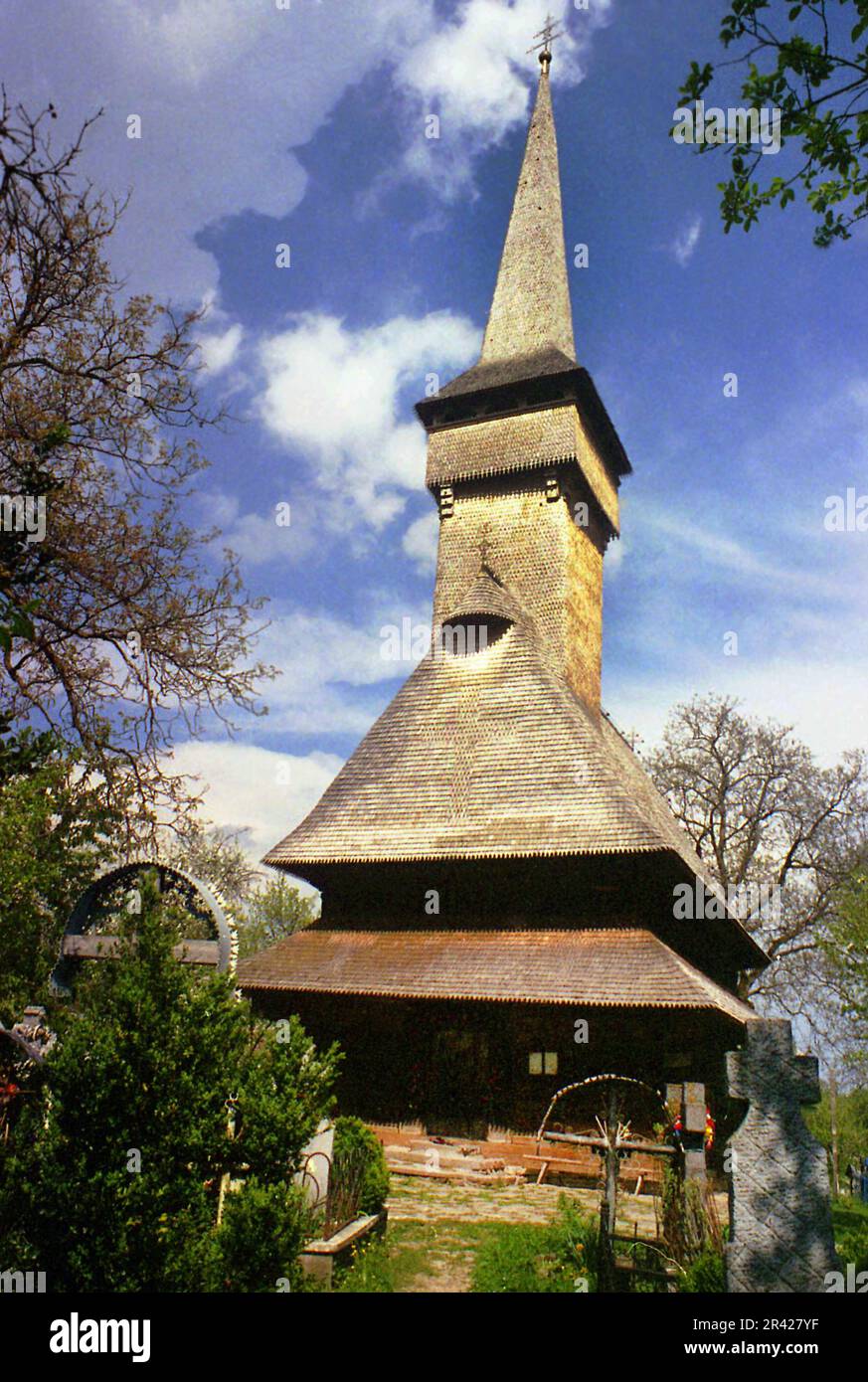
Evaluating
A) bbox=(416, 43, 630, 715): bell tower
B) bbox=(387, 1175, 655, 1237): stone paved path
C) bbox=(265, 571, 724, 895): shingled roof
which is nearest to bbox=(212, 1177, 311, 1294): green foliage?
bbox=(387, 1175, 655, 1237): stone paved path

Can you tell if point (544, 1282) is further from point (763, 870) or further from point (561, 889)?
point (763, 870)

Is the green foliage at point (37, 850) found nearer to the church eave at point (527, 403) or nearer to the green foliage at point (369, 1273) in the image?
the green foliage at point (369, 1273)

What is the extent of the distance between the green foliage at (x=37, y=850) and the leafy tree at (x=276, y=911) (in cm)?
3470

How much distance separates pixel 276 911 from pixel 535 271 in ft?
109

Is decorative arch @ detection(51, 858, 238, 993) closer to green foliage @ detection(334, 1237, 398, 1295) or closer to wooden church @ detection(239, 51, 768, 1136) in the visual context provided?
green foliage @ detection(334, 1237, 398, 1295)

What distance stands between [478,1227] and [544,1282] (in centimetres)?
209

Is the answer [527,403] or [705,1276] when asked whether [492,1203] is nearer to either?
[705,1276]

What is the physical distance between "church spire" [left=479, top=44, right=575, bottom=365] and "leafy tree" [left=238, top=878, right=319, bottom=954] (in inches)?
1207

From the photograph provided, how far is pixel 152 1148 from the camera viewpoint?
5.66 meters

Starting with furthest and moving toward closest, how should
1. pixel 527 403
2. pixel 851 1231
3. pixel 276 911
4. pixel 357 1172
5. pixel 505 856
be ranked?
1. pixel 276 911
2. pixel 527 403
3. pixel 505 856
4. pixel 851 1231
5. pixel 357 1172

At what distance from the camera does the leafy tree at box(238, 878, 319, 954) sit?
148 ft

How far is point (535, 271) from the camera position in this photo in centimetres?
2614

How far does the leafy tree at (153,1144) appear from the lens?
543 centimetres

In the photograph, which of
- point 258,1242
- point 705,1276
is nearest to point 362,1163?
point 258,1242
